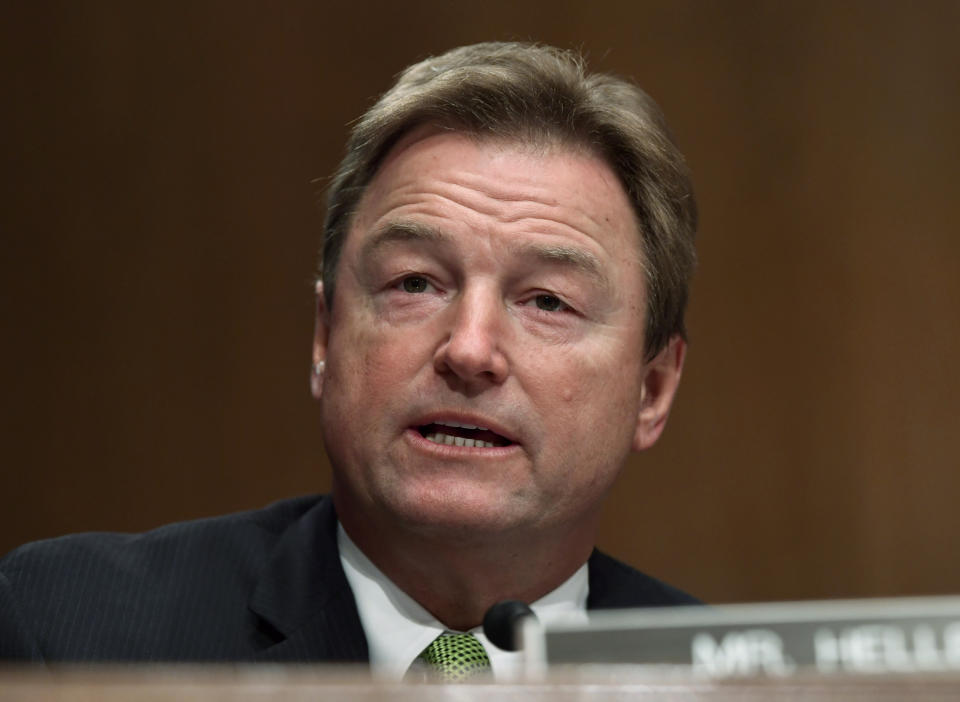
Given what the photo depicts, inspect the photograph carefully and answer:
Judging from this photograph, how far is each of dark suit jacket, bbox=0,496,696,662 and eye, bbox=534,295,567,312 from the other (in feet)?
1.51

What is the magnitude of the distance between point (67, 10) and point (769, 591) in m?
2.18

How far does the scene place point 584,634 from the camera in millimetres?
929

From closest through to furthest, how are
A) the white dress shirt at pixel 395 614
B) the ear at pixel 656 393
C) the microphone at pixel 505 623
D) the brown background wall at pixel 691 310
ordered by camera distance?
the microphone at pixel 505 623 < the white dress shirt at pixel 395 614 < the ear at pixel 656 393 < the brown background wall at pixel 691 310

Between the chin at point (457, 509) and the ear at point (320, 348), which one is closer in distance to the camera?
the chin at point (457, 509)

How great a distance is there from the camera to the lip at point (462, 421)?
1.57m

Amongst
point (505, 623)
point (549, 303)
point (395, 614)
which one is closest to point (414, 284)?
point (549, 303)

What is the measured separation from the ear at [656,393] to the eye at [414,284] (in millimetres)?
412

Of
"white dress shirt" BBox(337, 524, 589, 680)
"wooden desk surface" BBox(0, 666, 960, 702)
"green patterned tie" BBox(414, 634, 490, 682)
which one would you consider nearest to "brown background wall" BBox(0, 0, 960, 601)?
"white dress shirt" BBox(337, 524, 589, 680)

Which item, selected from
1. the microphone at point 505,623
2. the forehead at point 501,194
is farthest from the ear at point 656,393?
the microphone at point 505,623

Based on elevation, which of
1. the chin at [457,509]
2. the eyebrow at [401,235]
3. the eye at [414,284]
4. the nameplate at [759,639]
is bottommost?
the chin at [457,509]

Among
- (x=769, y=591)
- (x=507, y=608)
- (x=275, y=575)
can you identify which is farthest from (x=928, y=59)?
(x=507, y=608)

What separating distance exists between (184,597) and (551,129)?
2.70 feet

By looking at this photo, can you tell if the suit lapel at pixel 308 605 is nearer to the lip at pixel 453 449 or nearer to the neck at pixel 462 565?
the neck at pixel 462 565

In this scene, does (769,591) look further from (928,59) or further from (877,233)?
(928,59)
